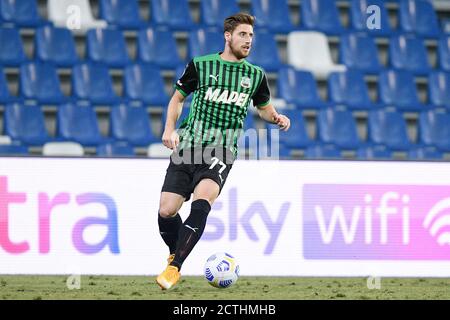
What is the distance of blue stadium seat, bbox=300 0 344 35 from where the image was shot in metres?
12.8

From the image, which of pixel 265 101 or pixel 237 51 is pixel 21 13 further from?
pixel 237 51

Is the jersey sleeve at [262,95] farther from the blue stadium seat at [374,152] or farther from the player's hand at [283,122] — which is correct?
the blue stadium seat at [374,152]

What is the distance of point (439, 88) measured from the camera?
1279 cm

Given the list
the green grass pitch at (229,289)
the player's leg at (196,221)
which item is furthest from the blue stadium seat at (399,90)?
the player's leg at (196,221)

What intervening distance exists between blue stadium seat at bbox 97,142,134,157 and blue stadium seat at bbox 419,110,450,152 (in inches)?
156

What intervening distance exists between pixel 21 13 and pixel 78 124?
6.05ft

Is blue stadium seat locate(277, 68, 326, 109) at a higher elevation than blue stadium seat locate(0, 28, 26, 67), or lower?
lower

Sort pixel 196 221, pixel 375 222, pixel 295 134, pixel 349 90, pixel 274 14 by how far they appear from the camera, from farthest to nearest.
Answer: pixel 274 14, pixel 349 90, pixel 295 134, pixel 375 222, pixel 196 221

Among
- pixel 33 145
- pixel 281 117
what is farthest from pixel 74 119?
pixel 281 117

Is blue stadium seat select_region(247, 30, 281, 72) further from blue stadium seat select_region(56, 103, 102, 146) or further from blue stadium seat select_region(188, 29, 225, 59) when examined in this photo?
blue stadium seat select_region(56, 103, 102, 146)

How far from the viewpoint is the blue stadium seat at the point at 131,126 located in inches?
446

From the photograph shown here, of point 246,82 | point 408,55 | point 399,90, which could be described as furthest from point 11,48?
point 246,82

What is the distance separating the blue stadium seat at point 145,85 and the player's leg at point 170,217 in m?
4.92

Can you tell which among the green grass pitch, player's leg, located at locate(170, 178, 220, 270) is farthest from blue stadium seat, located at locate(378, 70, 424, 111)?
player's leg, located at locate(170, 178, 220, 270)
